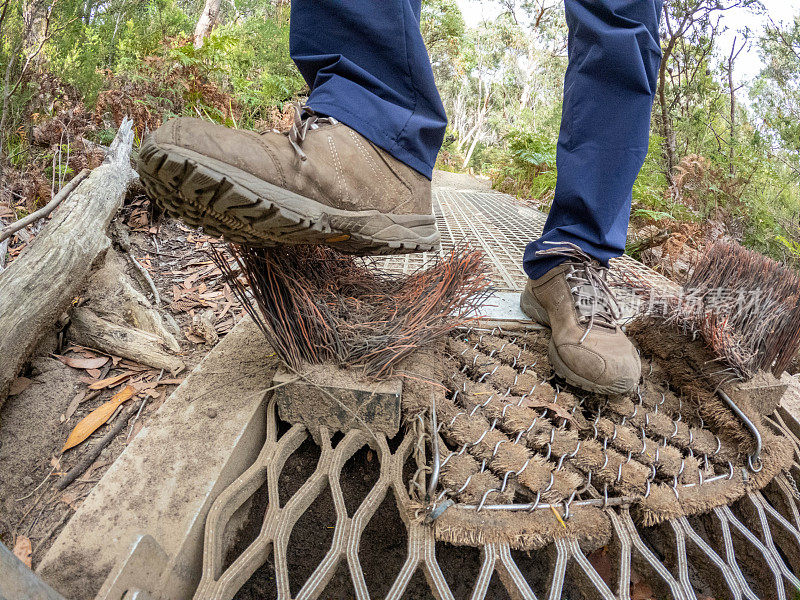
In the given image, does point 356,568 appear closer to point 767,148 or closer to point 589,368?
point 589,368

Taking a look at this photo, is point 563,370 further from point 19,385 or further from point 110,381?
point 19,385

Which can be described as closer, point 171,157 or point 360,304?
point 171,157

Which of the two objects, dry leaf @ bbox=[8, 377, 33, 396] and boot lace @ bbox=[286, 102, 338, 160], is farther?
dry leaf @ bbox=[8, 377, 33, 396]

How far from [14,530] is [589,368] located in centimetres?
151

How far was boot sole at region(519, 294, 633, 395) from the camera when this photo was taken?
1299 mm

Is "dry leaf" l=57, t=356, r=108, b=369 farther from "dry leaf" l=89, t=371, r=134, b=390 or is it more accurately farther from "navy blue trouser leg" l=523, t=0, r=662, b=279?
Result: "navy blue trouser leg" l=523, t=0, r=662, b=279

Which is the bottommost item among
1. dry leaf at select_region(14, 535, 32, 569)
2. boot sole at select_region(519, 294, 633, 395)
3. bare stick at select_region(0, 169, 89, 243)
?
dry leaf at select_region(14, 535, 32, 569)

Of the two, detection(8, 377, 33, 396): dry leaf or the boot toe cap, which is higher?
the boot toe cap

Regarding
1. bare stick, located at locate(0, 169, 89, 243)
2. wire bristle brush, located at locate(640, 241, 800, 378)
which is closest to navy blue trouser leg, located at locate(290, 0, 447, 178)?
wire bristle brush, located at locate(640, 241, 800, 378)

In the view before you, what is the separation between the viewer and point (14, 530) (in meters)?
1.05

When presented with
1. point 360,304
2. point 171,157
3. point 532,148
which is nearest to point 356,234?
point 360,304

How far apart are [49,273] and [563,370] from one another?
1.70 metres

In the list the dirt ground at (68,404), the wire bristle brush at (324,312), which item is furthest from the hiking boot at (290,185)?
the dirt ground at (68,404)

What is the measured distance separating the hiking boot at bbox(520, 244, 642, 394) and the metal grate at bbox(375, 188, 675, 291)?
294mm
